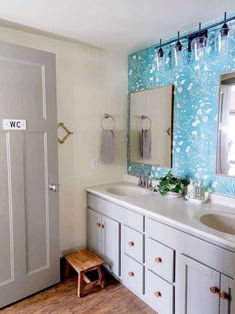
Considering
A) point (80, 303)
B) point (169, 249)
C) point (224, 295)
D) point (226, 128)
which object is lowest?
point (80, 303)

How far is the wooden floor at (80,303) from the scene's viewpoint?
2.02 metres

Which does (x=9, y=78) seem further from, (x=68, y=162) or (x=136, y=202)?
(x=136, y=202)

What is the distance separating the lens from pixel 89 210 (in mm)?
2662

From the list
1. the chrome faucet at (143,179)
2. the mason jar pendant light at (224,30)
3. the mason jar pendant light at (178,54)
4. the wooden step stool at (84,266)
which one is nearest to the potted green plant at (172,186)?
the chrome faucet at (143,179)

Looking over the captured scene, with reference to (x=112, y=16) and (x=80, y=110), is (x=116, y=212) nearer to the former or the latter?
(x=80, y=110)

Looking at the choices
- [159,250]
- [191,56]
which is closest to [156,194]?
[159,250]

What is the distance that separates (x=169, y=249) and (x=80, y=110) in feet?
5.29

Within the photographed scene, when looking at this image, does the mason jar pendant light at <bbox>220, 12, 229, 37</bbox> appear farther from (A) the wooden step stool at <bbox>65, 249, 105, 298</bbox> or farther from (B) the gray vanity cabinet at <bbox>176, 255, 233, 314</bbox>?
(A) the wooden step stool at <bbox>65, 249, 105, 298</bbox>

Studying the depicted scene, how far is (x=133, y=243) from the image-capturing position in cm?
210

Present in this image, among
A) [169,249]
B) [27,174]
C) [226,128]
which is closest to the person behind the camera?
[169,249]

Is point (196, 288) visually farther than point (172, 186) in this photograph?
No

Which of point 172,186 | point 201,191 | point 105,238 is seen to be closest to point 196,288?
point 201,191

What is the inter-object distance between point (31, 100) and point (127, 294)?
190 centimetres

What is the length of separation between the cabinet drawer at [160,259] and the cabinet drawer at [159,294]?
6 centimetres
